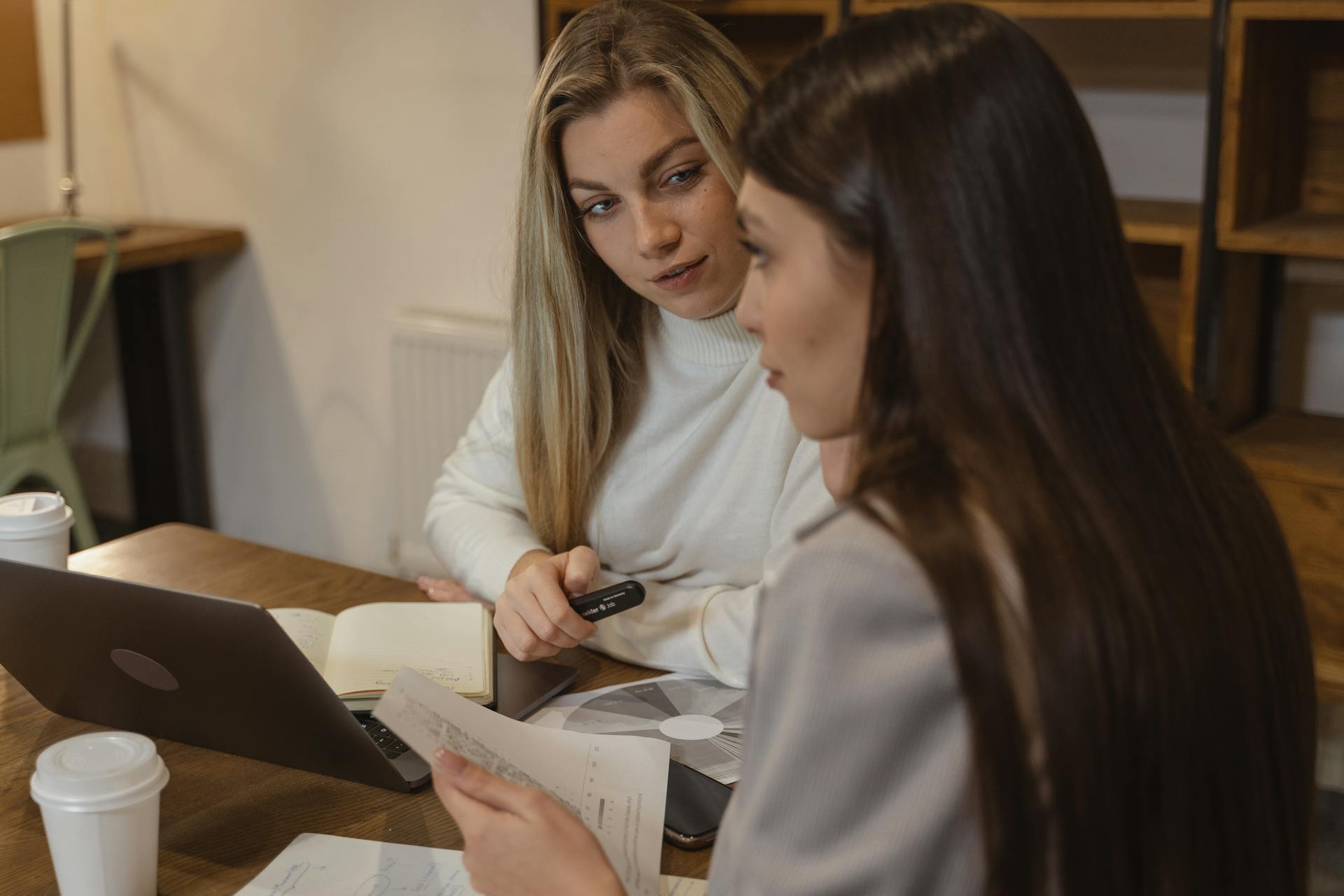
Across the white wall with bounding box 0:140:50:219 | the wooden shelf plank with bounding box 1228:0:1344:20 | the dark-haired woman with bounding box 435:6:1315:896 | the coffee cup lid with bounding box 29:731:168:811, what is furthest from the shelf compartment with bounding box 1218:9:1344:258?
the white wall with bounding box 0:140:50:219

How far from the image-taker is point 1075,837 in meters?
0.62

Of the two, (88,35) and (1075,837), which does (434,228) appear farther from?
(1075,837)

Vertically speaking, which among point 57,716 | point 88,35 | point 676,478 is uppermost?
point 88,35

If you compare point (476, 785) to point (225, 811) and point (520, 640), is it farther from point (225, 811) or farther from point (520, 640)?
point (520, 640)

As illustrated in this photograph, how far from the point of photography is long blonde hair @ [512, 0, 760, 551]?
1298 mm

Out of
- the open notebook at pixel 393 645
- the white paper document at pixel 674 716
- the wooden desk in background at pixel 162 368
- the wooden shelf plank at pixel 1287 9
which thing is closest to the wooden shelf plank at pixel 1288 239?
the wooden shelf plank at pixel 1287 9

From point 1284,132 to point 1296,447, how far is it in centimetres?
48

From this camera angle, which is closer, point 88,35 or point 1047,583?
point 1047,583

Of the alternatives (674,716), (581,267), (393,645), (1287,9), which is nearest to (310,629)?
(393,645)

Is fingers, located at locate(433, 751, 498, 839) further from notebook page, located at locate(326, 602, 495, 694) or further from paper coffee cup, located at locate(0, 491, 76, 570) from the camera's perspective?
paper coffee cup, located at locate(0, 491, 76, 570)

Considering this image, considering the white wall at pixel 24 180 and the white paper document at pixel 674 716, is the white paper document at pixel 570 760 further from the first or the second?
the white wall at pixel 24 180

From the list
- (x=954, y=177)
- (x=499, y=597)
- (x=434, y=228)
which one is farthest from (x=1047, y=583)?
(x=434, y=228)

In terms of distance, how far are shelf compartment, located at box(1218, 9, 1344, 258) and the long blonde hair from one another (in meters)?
0.86

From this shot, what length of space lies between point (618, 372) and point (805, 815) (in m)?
0.89
